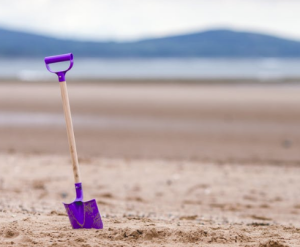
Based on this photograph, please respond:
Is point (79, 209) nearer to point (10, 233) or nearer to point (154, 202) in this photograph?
point (10, 233)

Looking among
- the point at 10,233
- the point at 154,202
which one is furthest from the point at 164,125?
the point at 10,233

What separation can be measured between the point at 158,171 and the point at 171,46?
91.1m

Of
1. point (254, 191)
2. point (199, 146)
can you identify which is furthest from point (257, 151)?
point (254, 191)

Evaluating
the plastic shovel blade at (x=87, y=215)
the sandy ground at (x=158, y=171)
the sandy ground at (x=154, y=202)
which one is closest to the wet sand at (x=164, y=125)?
the sandy ground at (x=158, y=171)

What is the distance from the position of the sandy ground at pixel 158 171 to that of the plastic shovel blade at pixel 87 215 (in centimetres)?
10

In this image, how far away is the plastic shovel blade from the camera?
3.94 metres

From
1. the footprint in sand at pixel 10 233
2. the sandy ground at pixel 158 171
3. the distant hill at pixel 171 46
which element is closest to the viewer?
the footprint in sand at pixel 10 233

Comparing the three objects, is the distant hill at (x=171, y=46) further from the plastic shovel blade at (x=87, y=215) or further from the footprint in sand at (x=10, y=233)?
the footprint in sand at (x=10, y=233)

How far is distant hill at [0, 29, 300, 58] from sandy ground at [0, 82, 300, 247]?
208 ft

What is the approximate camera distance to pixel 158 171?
725 centimetres

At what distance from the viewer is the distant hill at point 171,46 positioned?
79938 millimetres

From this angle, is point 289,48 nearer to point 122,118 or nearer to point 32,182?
point 122,118

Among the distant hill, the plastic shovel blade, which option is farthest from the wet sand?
the distant hill

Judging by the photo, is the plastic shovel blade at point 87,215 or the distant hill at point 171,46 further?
the distant hill at point 171,46
